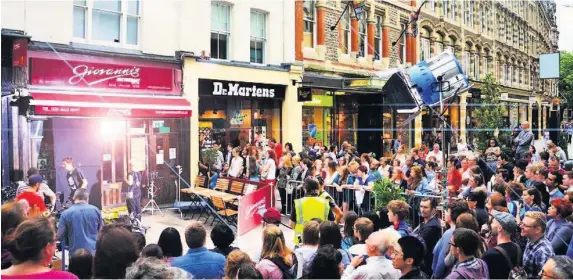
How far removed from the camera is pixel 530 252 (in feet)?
15.3

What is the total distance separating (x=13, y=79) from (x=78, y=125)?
1.81 m

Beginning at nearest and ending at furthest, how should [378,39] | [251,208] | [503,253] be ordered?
[503,253] → [251,208] → [378,39]

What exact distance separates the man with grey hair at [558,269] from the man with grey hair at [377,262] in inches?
43.0

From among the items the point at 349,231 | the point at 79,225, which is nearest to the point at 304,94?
the point at 79,225

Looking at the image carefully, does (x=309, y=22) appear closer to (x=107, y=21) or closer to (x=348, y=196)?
(x=107, y=21)

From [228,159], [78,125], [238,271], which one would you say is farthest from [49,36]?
[238,271]

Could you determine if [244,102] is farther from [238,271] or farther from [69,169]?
[238,271]

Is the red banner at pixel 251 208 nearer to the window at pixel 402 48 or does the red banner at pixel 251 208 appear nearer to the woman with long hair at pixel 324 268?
the woman with long hair at pixel 324 268

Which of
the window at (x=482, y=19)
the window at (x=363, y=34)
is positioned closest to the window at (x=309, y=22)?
the window at (x=363, y=34)

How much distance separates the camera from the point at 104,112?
11344mm

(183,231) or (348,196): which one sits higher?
(348,196)

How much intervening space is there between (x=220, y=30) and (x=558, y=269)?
530 inches

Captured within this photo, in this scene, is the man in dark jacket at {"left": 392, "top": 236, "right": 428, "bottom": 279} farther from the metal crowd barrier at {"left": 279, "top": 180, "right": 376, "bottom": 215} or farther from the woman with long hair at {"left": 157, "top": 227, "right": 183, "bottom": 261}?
the metal crowd barrier at {"left": 279, "top": 180, "right": 376, "bottom": 215}

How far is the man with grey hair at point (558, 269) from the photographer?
3.45 meters
